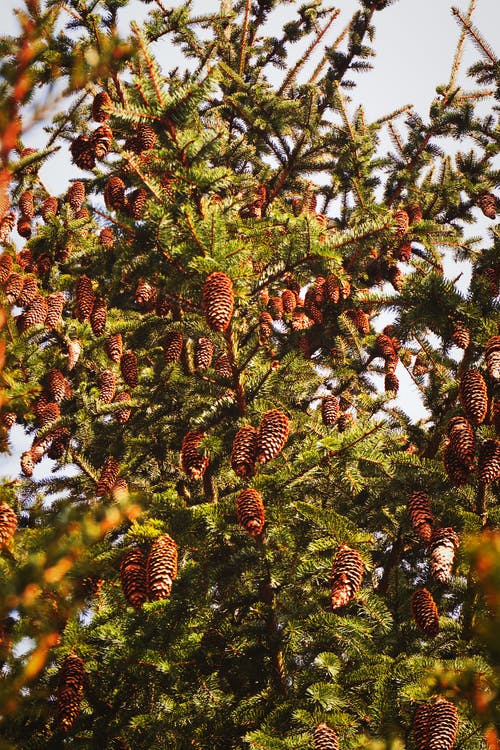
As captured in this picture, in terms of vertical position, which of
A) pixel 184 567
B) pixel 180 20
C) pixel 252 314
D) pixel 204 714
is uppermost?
pixel 180 20

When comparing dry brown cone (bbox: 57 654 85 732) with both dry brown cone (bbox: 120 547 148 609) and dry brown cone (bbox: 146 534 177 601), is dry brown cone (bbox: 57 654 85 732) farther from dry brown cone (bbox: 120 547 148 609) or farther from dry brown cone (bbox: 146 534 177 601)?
dry brown cone (bbox: 146 534 177 601)

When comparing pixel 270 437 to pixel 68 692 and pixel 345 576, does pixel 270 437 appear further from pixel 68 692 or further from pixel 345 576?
pixel 68 692

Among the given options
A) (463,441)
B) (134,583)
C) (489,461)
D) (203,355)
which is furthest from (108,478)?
(489,461)

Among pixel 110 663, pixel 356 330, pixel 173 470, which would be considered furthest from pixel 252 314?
pixel 110 663

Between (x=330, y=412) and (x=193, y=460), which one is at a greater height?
(x=330, y=412)

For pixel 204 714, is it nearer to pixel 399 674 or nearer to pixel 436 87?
pixel 399 674

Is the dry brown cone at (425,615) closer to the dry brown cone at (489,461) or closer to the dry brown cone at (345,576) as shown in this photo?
the dry brown cone at (345,576)

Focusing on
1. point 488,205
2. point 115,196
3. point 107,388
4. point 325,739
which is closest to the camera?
point 325,739

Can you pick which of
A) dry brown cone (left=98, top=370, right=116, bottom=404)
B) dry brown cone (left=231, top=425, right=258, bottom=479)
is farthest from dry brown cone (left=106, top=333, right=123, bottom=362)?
dry brown cone (left=231, top=425, right=258, bottom=479)
